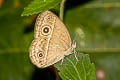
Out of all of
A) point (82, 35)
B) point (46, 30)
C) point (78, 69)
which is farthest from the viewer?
point (82, 35)

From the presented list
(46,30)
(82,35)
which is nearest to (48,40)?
(46,30)

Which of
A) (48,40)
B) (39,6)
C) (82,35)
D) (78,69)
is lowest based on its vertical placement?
(82,35)

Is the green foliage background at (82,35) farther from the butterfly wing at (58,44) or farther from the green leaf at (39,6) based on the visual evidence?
the green leaf at (39,6)

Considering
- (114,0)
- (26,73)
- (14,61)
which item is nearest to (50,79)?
(26,73)

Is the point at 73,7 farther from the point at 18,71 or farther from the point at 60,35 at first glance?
the point at 60,35

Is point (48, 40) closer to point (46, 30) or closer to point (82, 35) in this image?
point (46, 30)
